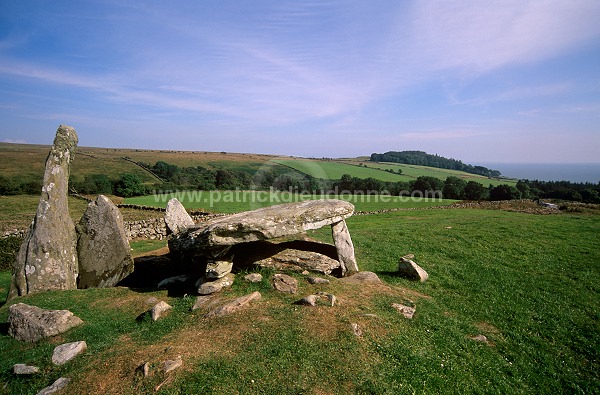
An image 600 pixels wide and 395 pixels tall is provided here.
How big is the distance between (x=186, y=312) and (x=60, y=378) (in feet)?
11.4

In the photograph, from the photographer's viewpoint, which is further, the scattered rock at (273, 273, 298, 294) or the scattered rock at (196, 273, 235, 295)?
the scattered rock at (196, 273, 235, 295)

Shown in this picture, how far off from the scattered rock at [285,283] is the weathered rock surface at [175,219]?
6.78 metres

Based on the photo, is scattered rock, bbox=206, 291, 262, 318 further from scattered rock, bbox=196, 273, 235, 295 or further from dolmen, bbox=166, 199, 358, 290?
dolmen, bbox=166, 199, 358, 290

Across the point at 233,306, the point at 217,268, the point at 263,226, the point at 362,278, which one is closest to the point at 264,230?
the point at 263,226

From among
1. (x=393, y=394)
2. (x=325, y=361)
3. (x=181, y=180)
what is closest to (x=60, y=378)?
(x=325, y=361)

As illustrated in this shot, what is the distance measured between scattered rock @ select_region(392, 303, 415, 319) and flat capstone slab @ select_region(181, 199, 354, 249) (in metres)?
4.16

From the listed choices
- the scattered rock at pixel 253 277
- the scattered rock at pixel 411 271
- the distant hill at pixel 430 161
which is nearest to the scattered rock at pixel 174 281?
the scattered rock at pixel 253 277

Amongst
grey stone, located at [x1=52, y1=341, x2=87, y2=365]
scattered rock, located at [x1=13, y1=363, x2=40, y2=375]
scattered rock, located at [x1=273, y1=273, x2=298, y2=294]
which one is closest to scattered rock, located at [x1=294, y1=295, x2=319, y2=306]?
scattered rock, located at [x1=273, y1=273, x2=298, y2=294]

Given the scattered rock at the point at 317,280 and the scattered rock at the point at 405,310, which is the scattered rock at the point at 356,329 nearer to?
the scattered rock at the point at 405,310

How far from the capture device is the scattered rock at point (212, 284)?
10820 millimetres

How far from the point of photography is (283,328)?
8406 millimetres

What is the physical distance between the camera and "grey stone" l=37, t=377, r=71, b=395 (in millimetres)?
6484

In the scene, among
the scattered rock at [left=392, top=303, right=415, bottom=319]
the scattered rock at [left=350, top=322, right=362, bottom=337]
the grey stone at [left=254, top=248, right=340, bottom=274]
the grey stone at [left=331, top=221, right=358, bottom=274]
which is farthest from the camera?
the grey stone at [left=331, top=221, right=358, bottom=274]

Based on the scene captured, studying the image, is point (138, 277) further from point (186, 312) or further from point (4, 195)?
point (4, 195)
